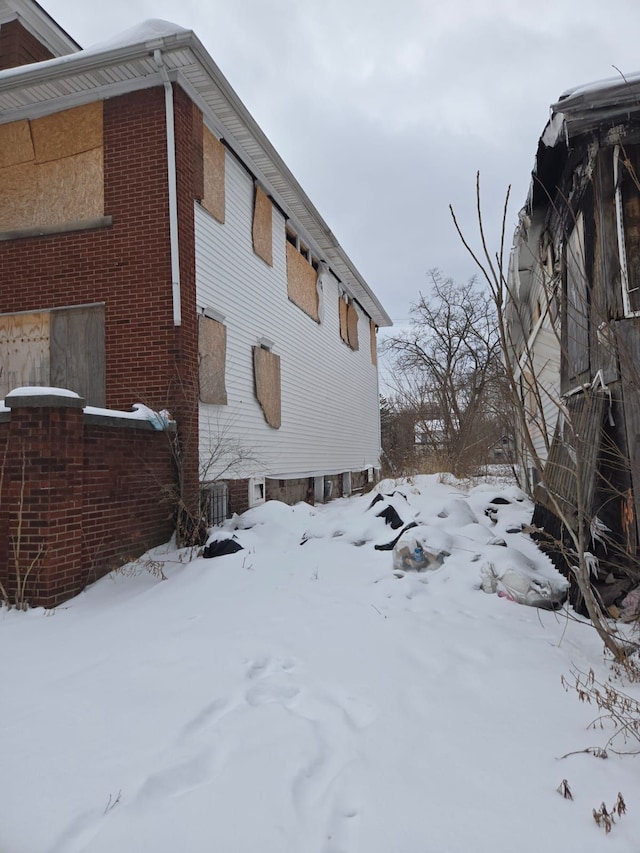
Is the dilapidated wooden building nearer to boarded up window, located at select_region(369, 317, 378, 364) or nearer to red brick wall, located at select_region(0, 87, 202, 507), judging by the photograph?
red brick wall, located at select_region(0, 87, 202, 507)

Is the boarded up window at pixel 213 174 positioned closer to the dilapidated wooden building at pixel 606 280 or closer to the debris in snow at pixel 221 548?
the dilapidated wooden building at pixel 606 280

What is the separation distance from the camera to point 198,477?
25.0 feet

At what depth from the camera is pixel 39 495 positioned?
4.93 meters

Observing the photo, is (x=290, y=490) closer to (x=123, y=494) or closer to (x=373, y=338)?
(x=123, y=494)

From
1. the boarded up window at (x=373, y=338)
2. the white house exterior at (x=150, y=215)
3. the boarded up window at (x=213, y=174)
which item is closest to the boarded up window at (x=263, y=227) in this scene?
the white house exterior at (x=150, y=215)

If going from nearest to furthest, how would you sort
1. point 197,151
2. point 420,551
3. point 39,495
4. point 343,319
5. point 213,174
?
point 39,495
point 420,551
point 197,151
point 213,174
point 343,319

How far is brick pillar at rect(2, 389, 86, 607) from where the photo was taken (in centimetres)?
488

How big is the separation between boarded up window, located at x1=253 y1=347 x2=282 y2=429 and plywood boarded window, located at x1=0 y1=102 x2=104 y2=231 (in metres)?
3.52

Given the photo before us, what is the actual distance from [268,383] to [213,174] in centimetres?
366

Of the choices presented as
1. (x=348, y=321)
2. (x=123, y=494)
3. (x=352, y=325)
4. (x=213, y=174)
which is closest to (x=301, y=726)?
(x=123, y=494)

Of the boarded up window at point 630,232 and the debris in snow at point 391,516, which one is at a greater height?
the boarded up window at point 630,232

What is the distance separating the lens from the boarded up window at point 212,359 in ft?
25.9

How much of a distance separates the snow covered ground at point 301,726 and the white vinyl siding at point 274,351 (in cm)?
407

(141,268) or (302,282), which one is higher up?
(302,282)
